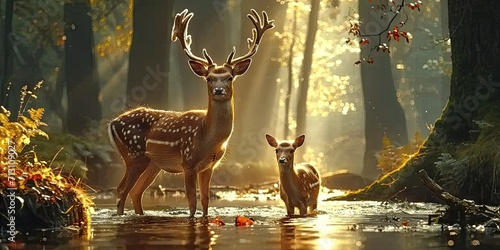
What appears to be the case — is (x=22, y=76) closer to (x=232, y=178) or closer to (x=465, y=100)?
(x=232, y=178)

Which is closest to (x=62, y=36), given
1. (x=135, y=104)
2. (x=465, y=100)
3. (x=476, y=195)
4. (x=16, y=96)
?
(x=16, y=96)

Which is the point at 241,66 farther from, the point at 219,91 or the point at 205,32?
A: the point at 205,32


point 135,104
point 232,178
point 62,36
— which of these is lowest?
point 232,178

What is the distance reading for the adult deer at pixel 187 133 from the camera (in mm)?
16625

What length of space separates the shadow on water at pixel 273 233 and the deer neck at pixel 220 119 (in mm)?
1253

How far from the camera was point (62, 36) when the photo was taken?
4444 cm

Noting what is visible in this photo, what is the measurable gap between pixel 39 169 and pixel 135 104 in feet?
83.4

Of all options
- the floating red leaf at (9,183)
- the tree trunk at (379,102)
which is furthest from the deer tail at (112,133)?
the tree trunk at (379,102)

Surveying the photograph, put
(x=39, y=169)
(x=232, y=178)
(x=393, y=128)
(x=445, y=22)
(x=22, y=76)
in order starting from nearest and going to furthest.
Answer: (x=39, y=169) → (x=232, y=178) → (x=393, y=128) → (x=22, y=76) → (x=445, y=22)

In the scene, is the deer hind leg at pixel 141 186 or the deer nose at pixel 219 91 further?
the deer hind leg at pixel 141 186

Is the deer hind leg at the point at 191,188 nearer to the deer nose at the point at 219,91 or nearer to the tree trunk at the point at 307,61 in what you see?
the deer nose at the point at 219,91

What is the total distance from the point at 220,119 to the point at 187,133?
0.85 metres

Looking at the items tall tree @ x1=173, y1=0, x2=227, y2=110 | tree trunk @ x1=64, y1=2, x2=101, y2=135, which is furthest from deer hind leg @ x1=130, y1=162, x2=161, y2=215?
tall tree @ x1=173, y1=0, x2=227, y2=110

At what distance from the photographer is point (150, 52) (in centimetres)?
3659
